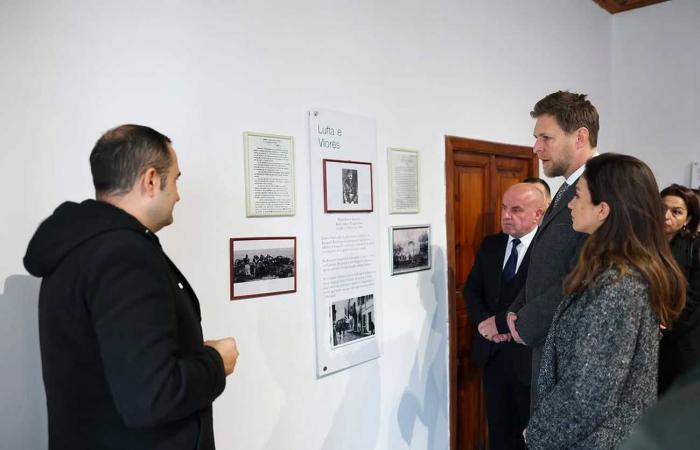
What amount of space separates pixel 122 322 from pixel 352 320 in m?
1.50

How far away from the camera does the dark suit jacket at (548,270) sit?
5.97 ft

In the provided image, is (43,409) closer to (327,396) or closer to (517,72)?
(327,396)

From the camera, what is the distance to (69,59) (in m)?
1.54

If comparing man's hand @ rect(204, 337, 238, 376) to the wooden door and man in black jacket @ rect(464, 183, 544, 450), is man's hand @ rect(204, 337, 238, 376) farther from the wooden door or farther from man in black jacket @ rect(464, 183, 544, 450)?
the wooden door

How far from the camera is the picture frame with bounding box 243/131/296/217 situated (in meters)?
1.99

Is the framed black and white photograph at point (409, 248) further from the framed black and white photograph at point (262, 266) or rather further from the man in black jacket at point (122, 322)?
the man in black jacket at point (122, 322)

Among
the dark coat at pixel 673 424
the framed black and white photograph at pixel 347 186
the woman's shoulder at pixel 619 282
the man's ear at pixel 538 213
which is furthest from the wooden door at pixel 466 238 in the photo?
the dark coat at pixel 673 424

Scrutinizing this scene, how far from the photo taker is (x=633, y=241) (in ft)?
4.69

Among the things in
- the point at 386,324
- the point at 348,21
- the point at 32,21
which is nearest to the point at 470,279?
the point at 386,324

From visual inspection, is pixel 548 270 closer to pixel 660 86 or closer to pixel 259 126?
pixel 259 126

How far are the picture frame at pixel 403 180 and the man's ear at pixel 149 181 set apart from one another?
5.19ft

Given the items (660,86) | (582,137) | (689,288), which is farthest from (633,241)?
(660,86)

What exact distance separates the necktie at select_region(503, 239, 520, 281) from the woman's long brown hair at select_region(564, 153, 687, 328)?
1210 millimetres

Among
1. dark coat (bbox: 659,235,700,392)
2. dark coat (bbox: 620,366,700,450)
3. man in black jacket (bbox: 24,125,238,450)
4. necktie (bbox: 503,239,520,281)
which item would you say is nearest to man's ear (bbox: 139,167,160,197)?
man in black jacket (bbox: 24,125,238,450)
